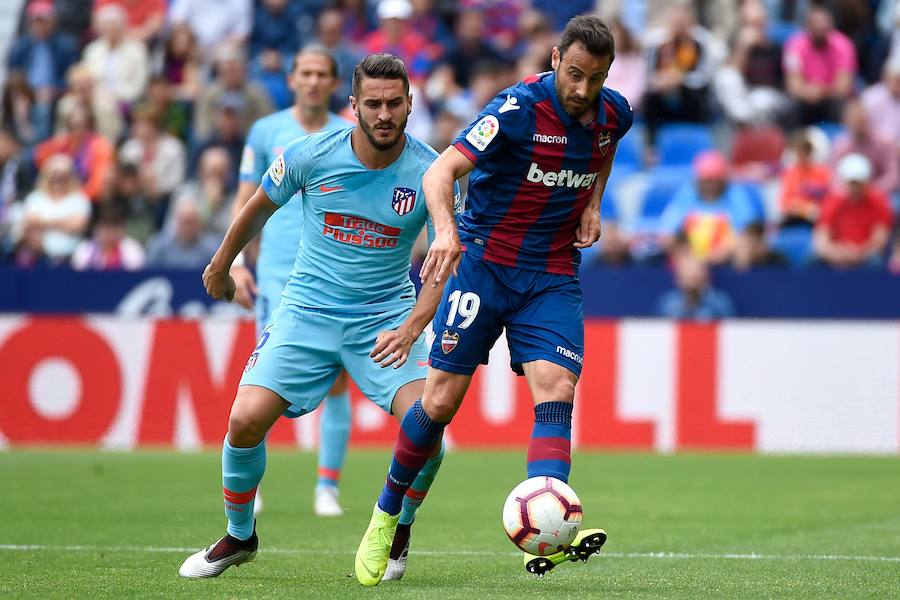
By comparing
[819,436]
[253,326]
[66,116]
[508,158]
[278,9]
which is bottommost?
[819,436]

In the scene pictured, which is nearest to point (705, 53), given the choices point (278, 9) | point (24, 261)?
point (278, 9)

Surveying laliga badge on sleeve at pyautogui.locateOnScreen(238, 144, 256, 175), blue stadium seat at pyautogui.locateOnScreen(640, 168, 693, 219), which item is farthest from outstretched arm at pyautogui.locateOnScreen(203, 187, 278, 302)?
blue stadium seat at pyautogui.locateOnScreen(640, 168, 693, 219)

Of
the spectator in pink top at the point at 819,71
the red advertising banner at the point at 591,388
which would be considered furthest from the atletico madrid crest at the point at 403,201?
the spectator in pink top at the point at 819,71

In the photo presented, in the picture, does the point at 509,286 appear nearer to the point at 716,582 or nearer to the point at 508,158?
the point at 508,158

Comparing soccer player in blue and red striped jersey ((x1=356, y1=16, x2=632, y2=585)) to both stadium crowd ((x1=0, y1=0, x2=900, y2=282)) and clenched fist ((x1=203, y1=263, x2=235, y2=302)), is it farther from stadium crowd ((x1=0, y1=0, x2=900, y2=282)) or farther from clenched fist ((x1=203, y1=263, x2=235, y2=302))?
stadium crowd ((x1=0, y1=0, x2=900, y2=282))

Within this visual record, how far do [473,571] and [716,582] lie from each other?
1.14 m

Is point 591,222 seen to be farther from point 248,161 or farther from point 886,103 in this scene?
point 886,103

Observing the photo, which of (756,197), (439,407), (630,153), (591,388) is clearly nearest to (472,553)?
(439,407)

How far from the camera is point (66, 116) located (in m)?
19.0

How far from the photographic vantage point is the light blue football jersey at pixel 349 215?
693cm

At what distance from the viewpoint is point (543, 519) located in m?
6.04

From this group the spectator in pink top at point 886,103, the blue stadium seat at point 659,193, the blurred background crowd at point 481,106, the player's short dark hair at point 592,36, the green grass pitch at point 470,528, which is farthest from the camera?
the spectator in pink top at point 886,103

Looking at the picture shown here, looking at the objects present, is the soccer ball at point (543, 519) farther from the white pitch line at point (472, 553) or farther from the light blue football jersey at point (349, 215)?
the white pitch line at point (472, 553)

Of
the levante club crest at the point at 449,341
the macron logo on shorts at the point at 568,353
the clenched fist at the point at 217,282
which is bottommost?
the macron logo on shorts at the point at 568,353
